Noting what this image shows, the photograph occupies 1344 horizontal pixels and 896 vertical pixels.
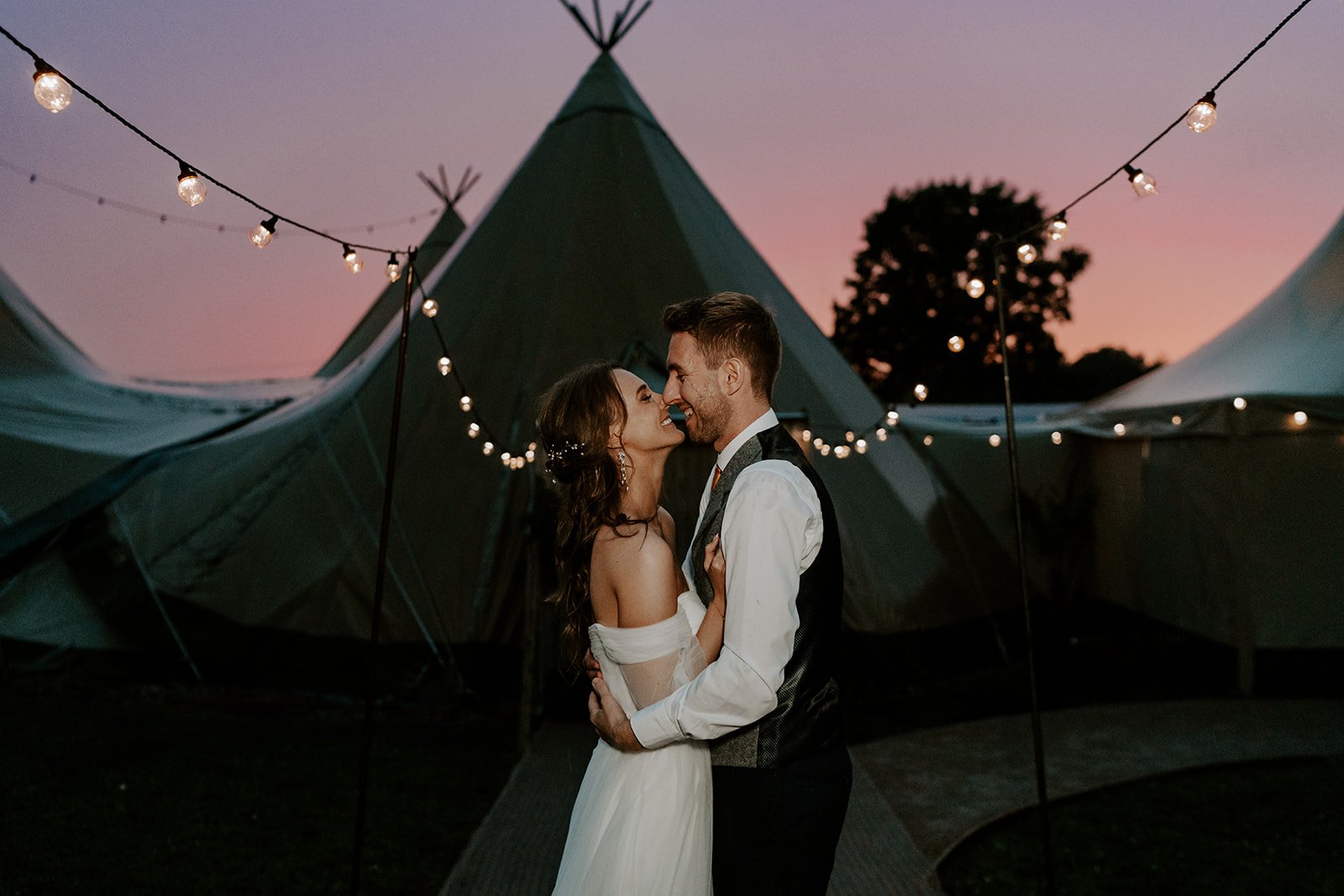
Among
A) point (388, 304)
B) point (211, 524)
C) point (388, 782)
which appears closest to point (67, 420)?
point (211, 524)

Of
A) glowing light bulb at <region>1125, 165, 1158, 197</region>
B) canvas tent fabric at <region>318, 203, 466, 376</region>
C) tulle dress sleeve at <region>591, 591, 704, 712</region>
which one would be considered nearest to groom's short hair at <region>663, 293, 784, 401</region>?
tulle dress sleeve at <region>591, 591, 704, 712</region>

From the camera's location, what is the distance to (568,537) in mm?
1953

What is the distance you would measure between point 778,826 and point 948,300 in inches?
898

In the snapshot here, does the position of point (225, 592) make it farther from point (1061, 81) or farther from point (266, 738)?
point (1061, 81)

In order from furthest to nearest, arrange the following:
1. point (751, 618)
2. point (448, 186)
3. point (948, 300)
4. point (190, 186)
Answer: point (948, 300) → point (448, 186) → point (190, 186) → point (751, 618)

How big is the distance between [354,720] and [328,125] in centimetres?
919

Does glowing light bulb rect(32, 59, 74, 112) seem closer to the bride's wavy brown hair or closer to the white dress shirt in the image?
the bride's wavy brown hair

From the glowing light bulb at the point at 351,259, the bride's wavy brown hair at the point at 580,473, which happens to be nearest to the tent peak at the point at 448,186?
the glowing light bulb at the point at 351,259

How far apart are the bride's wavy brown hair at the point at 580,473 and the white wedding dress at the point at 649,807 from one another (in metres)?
0.17

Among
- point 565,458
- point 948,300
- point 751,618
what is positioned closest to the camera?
point 751,618

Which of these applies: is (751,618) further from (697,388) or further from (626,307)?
(626,307)

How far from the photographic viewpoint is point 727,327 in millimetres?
1787

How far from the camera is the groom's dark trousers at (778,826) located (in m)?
1.71

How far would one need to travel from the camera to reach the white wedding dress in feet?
5.74
